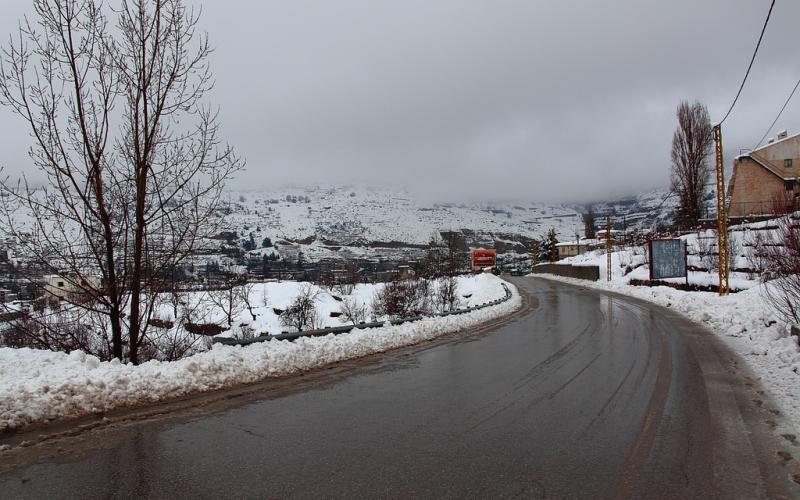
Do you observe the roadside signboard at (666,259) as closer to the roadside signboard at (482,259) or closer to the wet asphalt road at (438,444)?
the wet asphalt road at (438,444)

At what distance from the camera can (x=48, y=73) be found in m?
7.42

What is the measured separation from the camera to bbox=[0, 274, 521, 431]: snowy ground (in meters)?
5.59

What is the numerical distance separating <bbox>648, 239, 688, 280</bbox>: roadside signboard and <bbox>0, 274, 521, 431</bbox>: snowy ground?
30837 mm

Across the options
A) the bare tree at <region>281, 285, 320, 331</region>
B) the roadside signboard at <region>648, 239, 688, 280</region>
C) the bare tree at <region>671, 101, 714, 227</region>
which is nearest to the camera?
the bare tree at <region>281, 285, 320, 331</region>

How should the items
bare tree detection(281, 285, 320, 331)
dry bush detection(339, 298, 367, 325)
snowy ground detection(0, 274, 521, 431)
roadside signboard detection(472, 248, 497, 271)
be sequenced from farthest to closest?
roadside signboard detection(472, 248, 497, 271), bare tree detection(281, 285, 320, 331), dry bush detection(339, 298, 367, 325), snowy ground detection(0, 274, 521, 431)

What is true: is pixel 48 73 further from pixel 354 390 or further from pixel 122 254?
pixel 354 390

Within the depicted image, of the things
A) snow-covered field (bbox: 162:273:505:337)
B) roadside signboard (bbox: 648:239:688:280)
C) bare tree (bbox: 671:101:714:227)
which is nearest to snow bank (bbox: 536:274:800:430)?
roadside signboard (bbox: 648:239:688:280)

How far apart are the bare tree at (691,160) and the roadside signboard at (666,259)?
78.6 feet

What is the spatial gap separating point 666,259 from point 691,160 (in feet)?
93.7

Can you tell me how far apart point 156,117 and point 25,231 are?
276cm

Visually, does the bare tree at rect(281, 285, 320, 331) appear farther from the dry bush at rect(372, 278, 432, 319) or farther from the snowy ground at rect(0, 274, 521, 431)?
the snowy ground at rect(0, 274, 521, 431)

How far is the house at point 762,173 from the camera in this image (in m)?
58.8

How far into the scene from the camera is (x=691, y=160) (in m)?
55.6

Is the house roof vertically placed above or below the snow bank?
above
